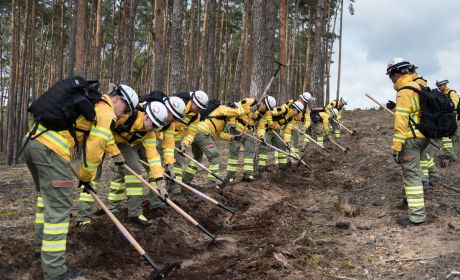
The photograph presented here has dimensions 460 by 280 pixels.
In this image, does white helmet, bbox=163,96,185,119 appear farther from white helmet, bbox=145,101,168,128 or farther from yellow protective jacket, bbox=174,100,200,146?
yellow protective jacket, bbox=174,100,200,146

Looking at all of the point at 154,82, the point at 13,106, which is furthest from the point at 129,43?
the point at 13,106

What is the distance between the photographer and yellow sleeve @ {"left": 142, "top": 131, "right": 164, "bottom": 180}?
6.11m

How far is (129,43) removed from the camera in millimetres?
15742

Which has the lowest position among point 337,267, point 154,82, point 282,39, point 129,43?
point 337,267

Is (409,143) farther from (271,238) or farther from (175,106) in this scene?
(175,106)

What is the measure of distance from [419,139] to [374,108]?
93.3ft

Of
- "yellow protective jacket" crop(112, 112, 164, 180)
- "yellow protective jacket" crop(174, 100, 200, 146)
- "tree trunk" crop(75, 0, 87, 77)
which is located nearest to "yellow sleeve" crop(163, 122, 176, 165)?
"yellow protective jacket" crop(112, 112, 164, 180)

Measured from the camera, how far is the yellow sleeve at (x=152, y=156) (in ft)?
20.0

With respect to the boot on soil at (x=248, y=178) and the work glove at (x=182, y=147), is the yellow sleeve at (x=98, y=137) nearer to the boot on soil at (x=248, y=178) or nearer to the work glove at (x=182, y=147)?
the work glove at (x=182, y=147)

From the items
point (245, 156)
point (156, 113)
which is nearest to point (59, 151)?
point (156, 113)

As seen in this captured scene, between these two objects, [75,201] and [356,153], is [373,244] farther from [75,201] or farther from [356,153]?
[356,153]

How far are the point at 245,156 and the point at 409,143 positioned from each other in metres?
5.16

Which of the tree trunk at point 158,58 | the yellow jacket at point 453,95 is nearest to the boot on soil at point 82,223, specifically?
the tree trunk at point 158,58

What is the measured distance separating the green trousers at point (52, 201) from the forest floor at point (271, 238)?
0.45 metres
